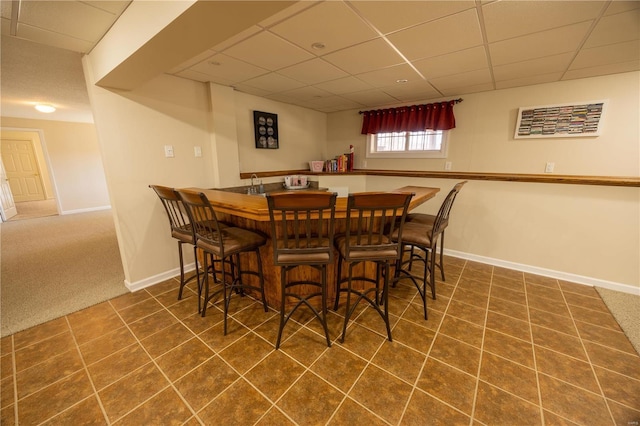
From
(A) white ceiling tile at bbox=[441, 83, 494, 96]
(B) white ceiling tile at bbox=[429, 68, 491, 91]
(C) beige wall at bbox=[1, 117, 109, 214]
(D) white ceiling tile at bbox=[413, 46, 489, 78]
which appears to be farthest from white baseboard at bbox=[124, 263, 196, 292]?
(C) beige wall at bbox=[1, 117, 109, 214]

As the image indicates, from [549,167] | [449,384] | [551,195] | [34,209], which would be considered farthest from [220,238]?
[34,209]

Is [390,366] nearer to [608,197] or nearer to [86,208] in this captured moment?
[608,197]

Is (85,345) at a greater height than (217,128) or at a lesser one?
lesser

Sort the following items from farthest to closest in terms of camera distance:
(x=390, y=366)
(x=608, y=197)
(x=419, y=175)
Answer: (x=419, y=175) → (x=608, y=197) → (x=390, y=366)

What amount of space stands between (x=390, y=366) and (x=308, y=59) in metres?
2.50

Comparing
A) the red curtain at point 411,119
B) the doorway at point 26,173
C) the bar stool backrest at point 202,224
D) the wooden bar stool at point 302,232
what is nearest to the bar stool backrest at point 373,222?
the wooden bar stool at point 302,232

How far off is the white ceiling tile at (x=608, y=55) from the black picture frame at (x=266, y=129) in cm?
335

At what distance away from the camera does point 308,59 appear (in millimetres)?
2154

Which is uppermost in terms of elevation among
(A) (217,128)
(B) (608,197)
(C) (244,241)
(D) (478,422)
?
(A) (217,128)

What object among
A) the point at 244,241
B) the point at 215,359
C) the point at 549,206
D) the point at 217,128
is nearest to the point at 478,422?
the point at 215,359

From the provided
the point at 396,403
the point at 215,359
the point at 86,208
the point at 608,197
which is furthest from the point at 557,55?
the point at 86,208

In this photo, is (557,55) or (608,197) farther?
(608,197)

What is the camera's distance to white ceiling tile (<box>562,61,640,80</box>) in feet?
7.29

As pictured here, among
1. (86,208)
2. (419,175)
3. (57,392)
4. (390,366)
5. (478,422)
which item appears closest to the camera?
(478,422)
